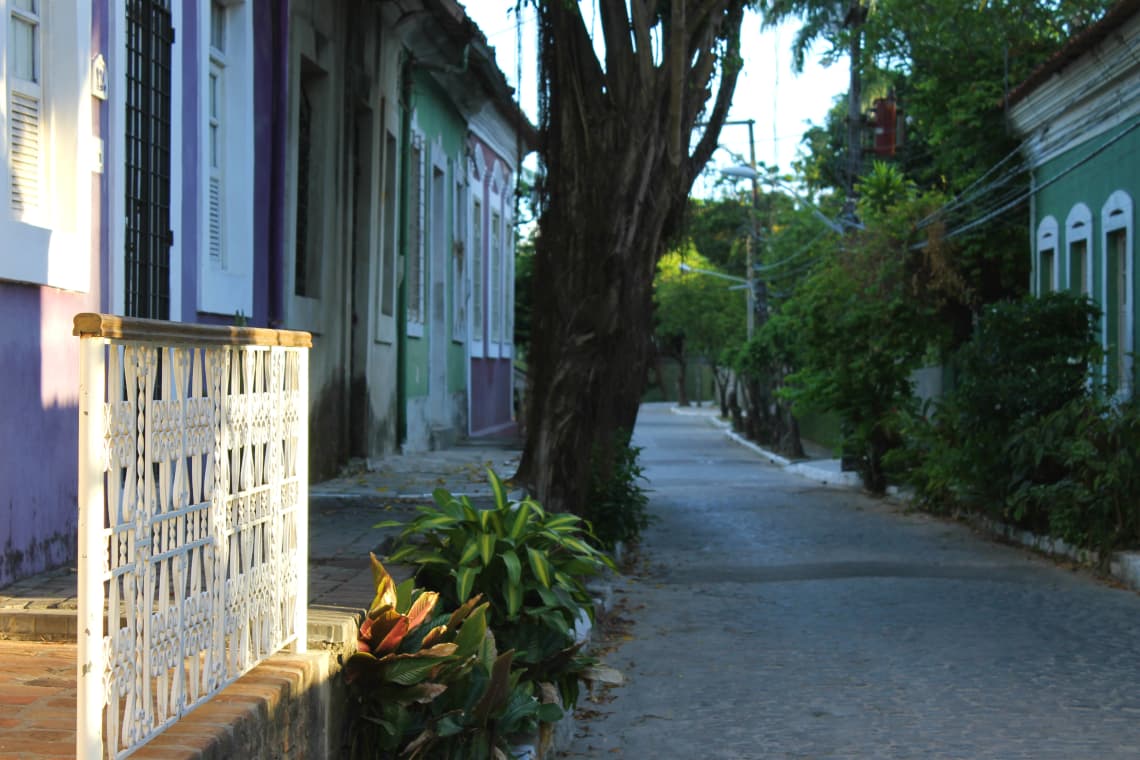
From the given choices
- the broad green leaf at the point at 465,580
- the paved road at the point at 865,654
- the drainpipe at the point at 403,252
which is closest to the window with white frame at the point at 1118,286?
the paved road at the point at 865,654

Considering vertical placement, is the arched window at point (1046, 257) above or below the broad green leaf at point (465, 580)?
above

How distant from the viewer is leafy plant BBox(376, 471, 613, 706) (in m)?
6.05

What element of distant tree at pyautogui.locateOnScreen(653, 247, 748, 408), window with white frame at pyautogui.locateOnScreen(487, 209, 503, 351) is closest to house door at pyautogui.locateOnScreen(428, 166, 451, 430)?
window with white frame at pyautogui.locateOnScreen(487, 209, 503, 351)

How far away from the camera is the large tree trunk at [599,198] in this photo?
11688 mm

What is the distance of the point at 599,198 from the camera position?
11781mm

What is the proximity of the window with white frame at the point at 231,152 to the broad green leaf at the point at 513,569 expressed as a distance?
3848mm

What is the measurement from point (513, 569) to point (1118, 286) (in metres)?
13.2

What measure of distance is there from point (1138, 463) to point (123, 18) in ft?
29.3

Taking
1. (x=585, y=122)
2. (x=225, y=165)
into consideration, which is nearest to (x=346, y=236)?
(x=585, y=122)

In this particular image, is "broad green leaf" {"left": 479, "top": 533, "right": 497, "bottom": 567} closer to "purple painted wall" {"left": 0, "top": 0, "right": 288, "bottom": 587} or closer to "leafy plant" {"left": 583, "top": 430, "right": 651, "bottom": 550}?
"purple painted wall" {"left": 0, "top": 0, "right": 288, "bottom": 587}

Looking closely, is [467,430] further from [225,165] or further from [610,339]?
[225,165]

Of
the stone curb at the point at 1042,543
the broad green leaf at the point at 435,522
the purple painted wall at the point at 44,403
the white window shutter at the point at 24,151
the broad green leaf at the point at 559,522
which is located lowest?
the stone curb at the point at 1042,543

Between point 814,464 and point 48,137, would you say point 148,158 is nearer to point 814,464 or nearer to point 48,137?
point 48,137

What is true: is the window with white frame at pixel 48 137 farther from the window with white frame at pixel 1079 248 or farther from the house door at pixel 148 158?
the window with white frame at pixel 1079 248
